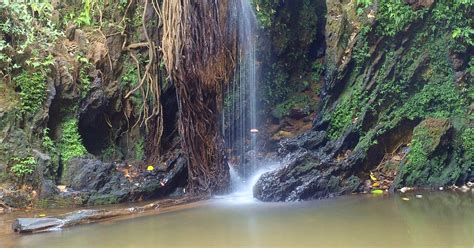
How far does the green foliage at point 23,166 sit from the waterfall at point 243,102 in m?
3.81

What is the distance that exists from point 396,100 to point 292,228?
4761 millimetres

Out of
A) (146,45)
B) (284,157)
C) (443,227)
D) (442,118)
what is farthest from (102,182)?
(442,118)

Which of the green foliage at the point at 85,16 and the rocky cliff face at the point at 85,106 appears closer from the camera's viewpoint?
the rocky cliff face at the point at 85,106

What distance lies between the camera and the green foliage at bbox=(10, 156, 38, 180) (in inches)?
281

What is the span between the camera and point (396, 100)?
30.5 ft

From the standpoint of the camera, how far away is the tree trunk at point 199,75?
27.4 feet

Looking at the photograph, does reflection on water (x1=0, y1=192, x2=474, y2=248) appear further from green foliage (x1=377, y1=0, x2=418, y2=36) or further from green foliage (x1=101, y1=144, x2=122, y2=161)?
green foliage (x1=377, y1=0, x2=418, y2=36)

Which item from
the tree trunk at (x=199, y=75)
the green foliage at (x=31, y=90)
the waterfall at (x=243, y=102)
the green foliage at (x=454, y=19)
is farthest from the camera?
the waterfall at (x=243, y=102)

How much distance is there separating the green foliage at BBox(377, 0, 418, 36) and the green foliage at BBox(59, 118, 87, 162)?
596cm

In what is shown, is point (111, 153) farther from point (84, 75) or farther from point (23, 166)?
point (23, 166)

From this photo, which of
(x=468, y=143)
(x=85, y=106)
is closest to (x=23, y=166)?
(x=85, y=106)

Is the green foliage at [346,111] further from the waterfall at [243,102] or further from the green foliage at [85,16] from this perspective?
the green foliage at [85,16]

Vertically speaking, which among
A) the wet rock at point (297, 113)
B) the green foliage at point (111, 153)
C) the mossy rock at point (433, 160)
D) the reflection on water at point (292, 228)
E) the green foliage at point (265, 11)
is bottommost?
the reflection on water at point (292, 228)

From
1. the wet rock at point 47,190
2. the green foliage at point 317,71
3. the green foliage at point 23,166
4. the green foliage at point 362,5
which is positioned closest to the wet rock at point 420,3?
the green foliage at point 362,5
